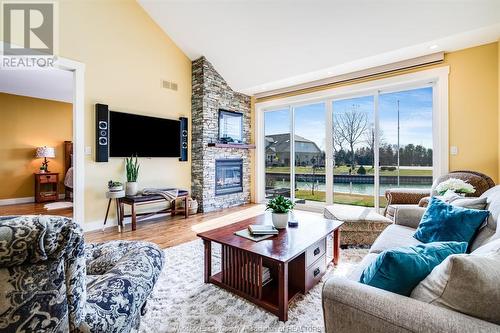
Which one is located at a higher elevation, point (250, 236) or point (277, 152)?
point (277, 152)

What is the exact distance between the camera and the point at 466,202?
6.32ft

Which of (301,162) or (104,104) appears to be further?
(301,162)

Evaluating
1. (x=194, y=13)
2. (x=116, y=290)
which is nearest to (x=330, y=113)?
(x=194, y=13)

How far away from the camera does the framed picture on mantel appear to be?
5.33m

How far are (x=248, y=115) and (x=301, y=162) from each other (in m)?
1.73

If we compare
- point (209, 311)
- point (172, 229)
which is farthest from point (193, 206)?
point (209, 311)

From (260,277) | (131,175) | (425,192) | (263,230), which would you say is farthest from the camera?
(131,175)

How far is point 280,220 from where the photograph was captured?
2301mm

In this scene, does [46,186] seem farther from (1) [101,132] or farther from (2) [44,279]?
(2) [44,279]

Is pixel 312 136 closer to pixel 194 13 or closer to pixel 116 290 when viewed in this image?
pixel 194 13

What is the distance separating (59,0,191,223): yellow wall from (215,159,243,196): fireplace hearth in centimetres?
69

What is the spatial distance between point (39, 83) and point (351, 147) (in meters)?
6.40

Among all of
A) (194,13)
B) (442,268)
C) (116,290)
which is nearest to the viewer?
(442,268)

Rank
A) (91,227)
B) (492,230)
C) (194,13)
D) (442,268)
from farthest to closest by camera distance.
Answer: (194,13)
(91,227)
(492,230)
(442,268)
